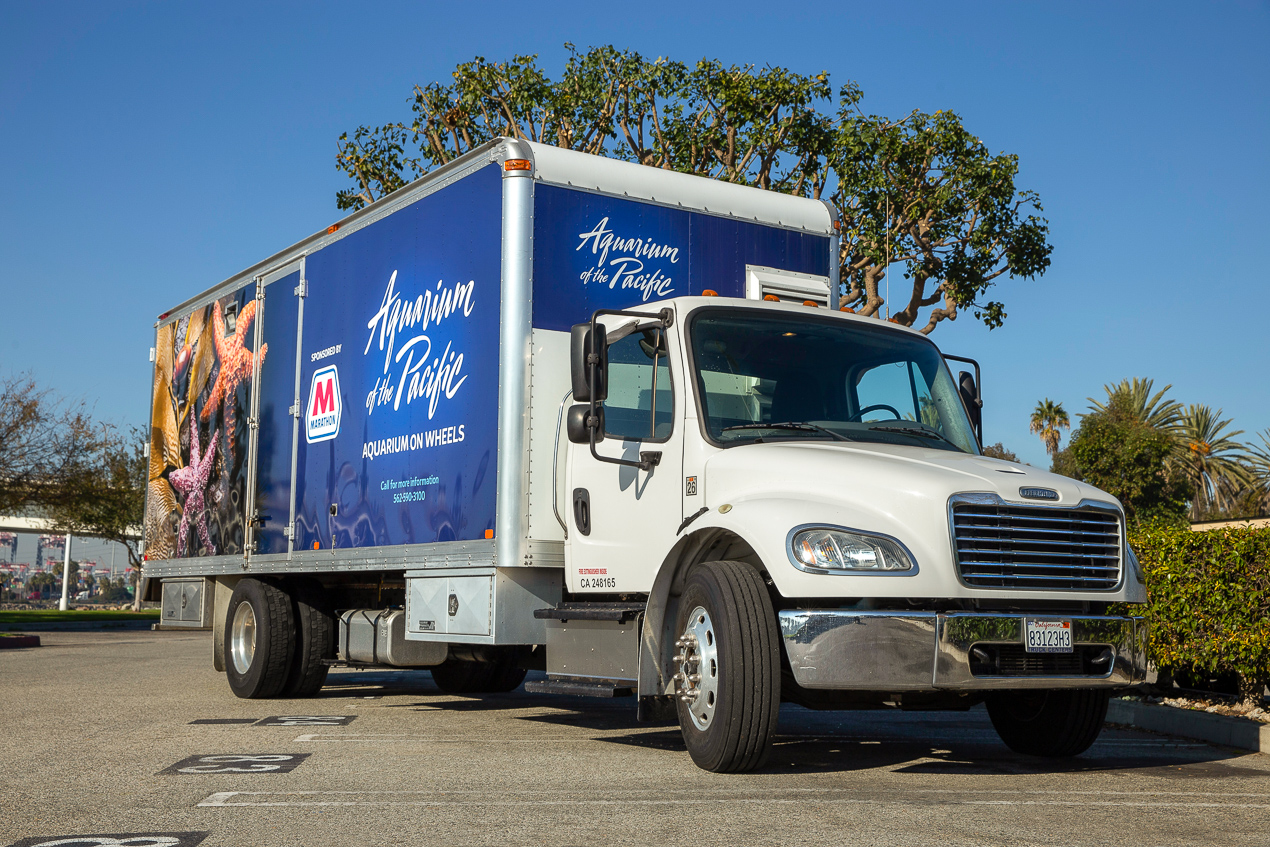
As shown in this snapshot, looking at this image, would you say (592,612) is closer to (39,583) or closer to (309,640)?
(309,640)

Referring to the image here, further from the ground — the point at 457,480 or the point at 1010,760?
the point at 457,480

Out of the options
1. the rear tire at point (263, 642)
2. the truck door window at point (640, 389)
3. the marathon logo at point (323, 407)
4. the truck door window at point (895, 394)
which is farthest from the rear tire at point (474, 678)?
the truck door window at point (895, 394)

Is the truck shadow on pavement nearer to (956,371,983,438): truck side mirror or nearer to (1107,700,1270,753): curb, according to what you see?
(1107,700,1270,753): curb

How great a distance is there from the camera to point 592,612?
25.9 feet

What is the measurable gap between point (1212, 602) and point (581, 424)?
15.8 ft

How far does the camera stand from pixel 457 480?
8.98m

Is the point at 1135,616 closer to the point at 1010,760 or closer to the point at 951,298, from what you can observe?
the point at 1010,760

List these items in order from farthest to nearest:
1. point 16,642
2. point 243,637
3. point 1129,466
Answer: point 1129,466, point 16,642, point 243,637

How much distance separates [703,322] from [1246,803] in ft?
12.5

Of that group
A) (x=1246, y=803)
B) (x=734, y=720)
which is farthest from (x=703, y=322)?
(x=1246, y=803)

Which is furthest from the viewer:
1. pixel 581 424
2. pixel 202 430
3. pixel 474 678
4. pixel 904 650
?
pixel 202 430

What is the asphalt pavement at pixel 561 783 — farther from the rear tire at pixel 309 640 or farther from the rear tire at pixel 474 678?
the rear tire at pixel 474 678

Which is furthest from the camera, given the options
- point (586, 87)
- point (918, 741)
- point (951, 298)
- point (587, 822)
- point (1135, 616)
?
point (951, 298)

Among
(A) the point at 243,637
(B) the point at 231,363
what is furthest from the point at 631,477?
(B) the point at 231,363
